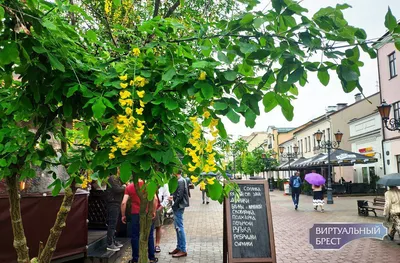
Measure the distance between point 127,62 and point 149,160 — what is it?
695 mm

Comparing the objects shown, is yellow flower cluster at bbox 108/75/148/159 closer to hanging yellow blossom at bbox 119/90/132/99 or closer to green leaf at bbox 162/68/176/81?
hanging yellow blossom at bbox 119/90/132/99

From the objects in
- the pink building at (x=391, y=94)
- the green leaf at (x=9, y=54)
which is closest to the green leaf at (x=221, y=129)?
the green leaf at (x=9, y=54)

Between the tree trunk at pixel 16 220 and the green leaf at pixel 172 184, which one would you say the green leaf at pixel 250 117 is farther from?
the tree trunk at pixel 16 220

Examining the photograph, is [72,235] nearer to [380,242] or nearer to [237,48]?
[237,48]

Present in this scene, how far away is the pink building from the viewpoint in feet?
84.3

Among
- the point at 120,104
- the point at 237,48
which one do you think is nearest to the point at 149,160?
the point at 120,104

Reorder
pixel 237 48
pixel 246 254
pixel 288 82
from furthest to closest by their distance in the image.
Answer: pixel 246 254 < pixel 237 48 < pixel 288 82

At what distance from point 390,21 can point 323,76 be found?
408mm

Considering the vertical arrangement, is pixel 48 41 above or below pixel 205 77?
above

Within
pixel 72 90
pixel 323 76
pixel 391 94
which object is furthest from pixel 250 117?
pixel 391 94

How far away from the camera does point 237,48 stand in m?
2.07

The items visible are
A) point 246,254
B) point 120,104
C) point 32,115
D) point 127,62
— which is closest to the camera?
point 120,104

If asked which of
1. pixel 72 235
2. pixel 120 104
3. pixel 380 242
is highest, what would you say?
pixel 120 104

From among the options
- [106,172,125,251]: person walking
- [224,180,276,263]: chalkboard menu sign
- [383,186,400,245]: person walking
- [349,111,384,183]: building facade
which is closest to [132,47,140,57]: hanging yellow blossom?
[224,180,276,263]: chalkboard menu sign
